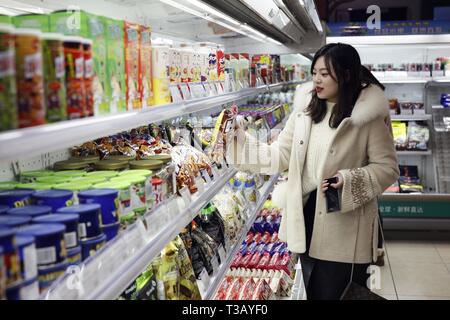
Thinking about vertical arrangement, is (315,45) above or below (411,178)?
above

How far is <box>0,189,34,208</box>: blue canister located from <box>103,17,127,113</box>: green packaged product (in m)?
0.30

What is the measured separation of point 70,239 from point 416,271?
4.15 metres

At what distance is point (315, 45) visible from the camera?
449cm

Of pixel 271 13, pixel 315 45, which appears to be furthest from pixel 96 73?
pixel 315 45

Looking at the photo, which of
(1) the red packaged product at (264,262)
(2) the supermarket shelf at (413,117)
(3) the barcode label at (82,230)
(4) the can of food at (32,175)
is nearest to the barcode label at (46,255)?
(3) the barcode label at (82,230)

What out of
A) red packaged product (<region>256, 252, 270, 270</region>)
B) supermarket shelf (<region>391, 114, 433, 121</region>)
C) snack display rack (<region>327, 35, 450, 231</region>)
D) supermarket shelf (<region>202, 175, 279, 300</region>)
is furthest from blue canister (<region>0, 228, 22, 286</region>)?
supermarket shelf (<region>391, 114, 433, 121</region>)

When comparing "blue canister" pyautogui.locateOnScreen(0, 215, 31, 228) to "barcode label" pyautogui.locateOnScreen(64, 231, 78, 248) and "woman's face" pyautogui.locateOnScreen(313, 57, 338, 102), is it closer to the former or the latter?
"barcode label" pyautogui.locateOnScreen(64, 231, 78, 248)

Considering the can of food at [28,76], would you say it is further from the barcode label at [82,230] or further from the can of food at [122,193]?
the can of food at [122,193]

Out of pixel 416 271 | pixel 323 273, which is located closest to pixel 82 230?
pixel 323 273

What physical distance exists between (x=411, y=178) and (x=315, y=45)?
7.59 ft

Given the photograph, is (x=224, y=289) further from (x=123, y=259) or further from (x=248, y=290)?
(x=123, y=259)

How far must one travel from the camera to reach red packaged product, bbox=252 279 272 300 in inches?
110

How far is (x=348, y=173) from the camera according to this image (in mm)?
2473
